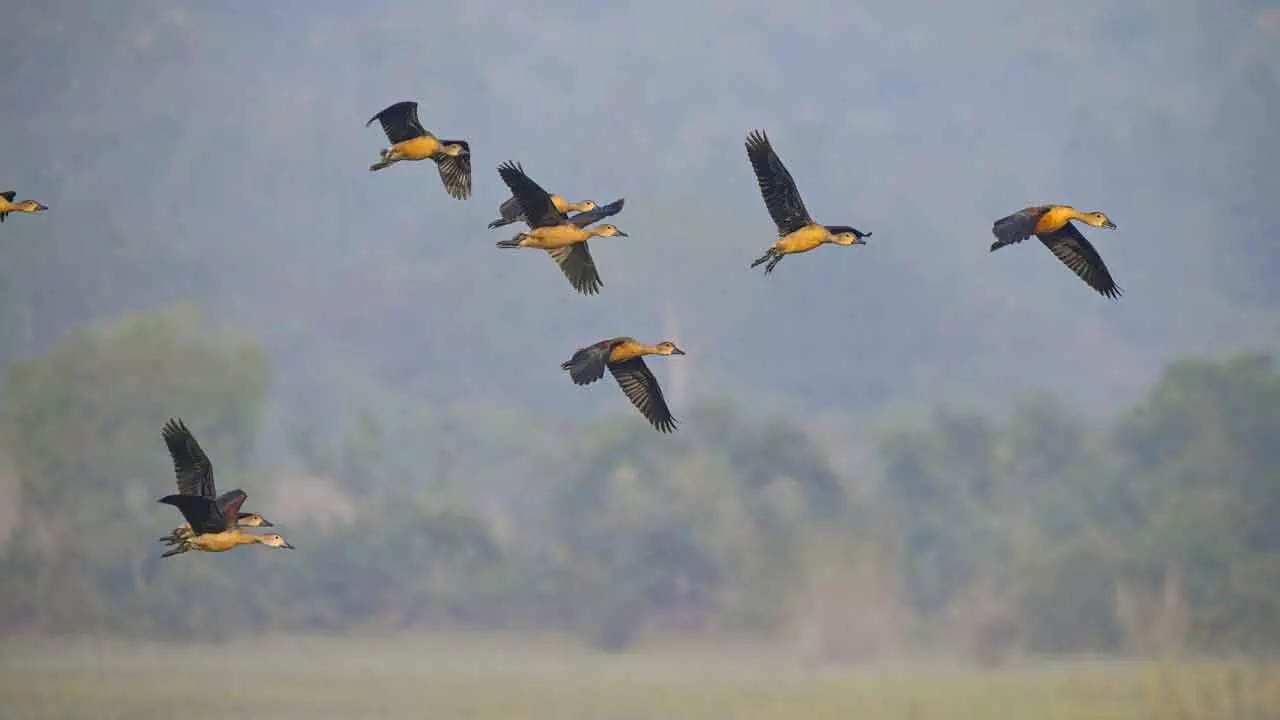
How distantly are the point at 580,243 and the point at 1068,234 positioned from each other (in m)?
5.85

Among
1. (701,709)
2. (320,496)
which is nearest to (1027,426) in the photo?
(701,709)

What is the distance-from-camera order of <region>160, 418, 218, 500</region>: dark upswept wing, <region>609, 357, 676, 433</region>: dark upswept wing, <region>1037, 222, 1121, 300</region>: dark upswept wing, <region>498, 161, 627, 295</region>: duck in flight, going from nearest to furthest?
<region>498, 161, 627, 295</region>: duck in flight → <region>160, 418, 218, 500</region>: dark upswept wing → <region>1037, 222, 1121, 300</region>: dark upswept wing → <region>609, 357, 676, 433</region>: dark upswept wing

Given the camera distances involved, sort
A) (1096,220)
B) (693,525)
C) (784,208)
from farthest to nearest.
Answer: (693,525) < (1096,220) < (784,208)

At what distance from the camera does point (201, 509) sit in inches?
1008

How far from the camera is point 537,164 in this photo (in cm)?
11075

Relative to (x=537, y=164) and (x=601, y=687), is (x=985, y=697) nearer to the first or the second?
(x=601, y=687)

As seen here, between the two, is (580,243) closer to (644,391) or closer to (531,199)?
(531,199)

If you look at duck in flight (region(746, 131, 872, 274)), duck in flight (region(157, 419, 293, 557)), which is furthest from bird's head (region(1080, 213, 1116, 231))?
duck in flight (region(157, 419, 293, 557))

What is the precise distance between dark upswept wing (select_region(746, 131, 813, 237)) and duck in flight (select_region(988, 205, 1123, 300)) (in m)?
2.23

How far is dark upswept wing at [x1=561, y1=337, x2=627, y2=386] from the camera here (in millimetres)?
24922

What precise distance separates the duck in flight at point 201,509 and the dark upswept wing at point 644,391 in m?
4.52

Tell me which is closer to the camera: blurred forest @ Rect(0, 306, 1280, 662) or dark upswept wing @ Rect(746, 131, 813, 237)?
dark upswept wing @ Rect(746, 131, 813, 237)

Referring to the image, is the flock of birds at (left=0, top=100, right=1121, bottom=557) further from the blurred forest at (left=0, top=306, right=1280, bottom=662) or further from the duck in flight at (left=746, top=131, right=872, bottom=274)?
the blurred forest at (left=0, top=306, right=1280, bottom=662)

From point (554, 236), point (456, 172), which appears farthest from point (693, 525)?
point (554, 236)
